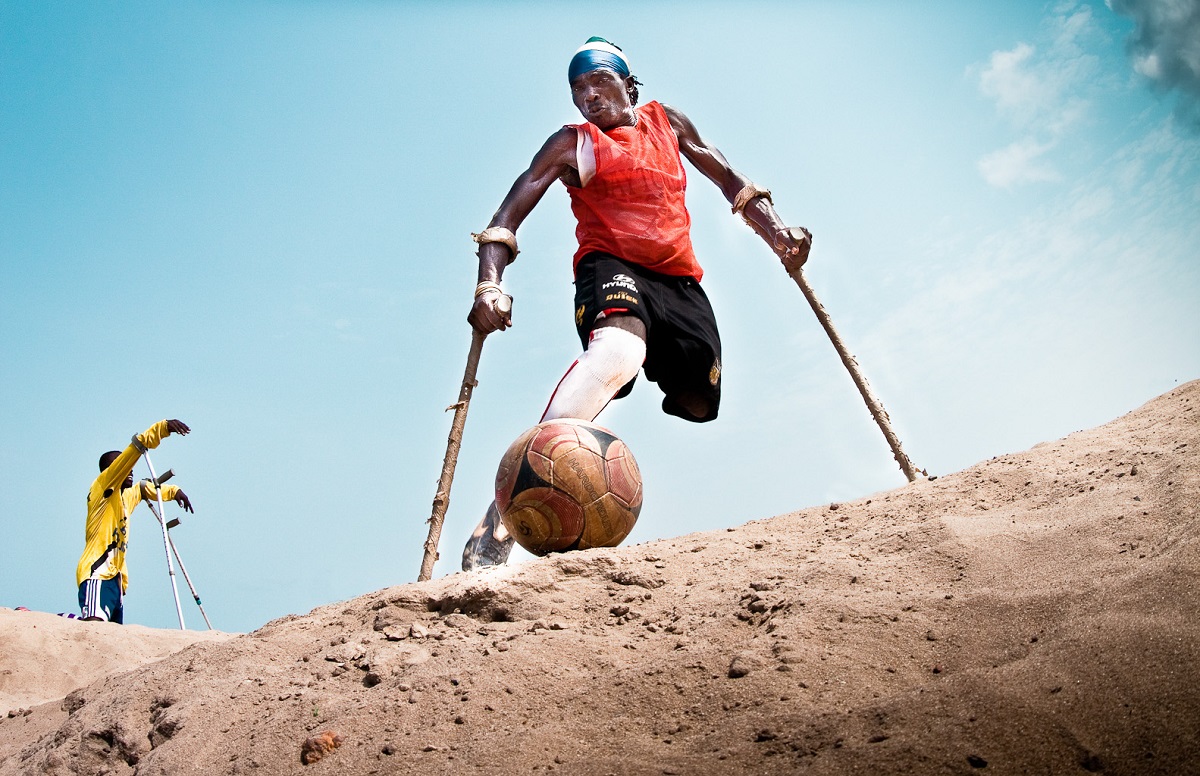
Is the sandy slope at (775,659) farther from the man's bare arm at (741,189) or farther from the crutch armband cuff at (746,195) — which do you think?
the crutch armband cuff at (746,195)

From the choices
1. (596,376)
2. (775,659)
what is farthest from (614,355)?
(775,659)

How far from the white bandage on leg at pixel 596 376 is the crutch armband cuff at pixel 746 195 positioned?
1.99m

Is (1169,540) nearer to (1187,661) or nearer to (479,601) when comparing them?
(1187,661)

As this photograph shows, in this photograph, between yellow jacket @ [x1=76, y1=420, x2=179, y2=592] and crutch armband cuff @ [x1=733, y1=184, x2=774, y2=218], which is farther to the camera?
yellow jacket @ [x1=76, y1=420, x2=179, y2=592]

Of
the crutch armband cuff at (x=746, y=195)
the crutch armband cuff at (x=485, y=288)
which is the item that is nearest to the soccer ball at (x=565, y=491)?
the crutch armband cuff at (x=485, y=288)

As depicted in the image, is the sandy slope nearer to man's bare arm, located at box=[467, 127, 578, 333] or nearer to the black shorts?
the black shorts

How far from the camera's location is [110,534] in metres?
8.87

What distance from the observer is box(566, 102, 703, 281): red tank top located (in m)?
5.12

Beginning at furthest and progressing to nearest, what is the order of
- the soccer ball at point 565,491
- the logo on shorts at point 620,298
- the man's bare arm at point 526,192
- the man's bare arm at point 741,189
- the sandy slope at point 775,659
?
the man's bare arm at point 741,189, the man's bare arm at point 526,192, the logo on shorts at point 620,298, the soccer ball at point 565,491, the sandy slope at point 775,659

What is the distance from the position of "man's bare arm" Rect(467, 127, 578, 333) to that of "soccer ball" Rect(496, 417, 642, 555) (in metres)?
1.21

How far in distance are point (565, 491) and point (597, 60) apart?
9.79 ft

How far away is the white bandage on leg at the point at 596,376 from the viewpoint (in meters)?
4.50

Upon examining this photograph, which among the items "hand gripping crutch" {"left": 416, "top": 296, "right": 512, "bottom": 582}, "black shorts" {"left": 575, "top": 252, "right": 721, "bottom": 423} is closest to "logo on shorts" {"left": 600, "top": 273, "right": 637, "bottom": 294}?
"black shorts" {"left": 575, "top": 252, "right": 721, "bottom": 423}

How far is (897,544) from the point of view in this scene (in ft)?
10.8
